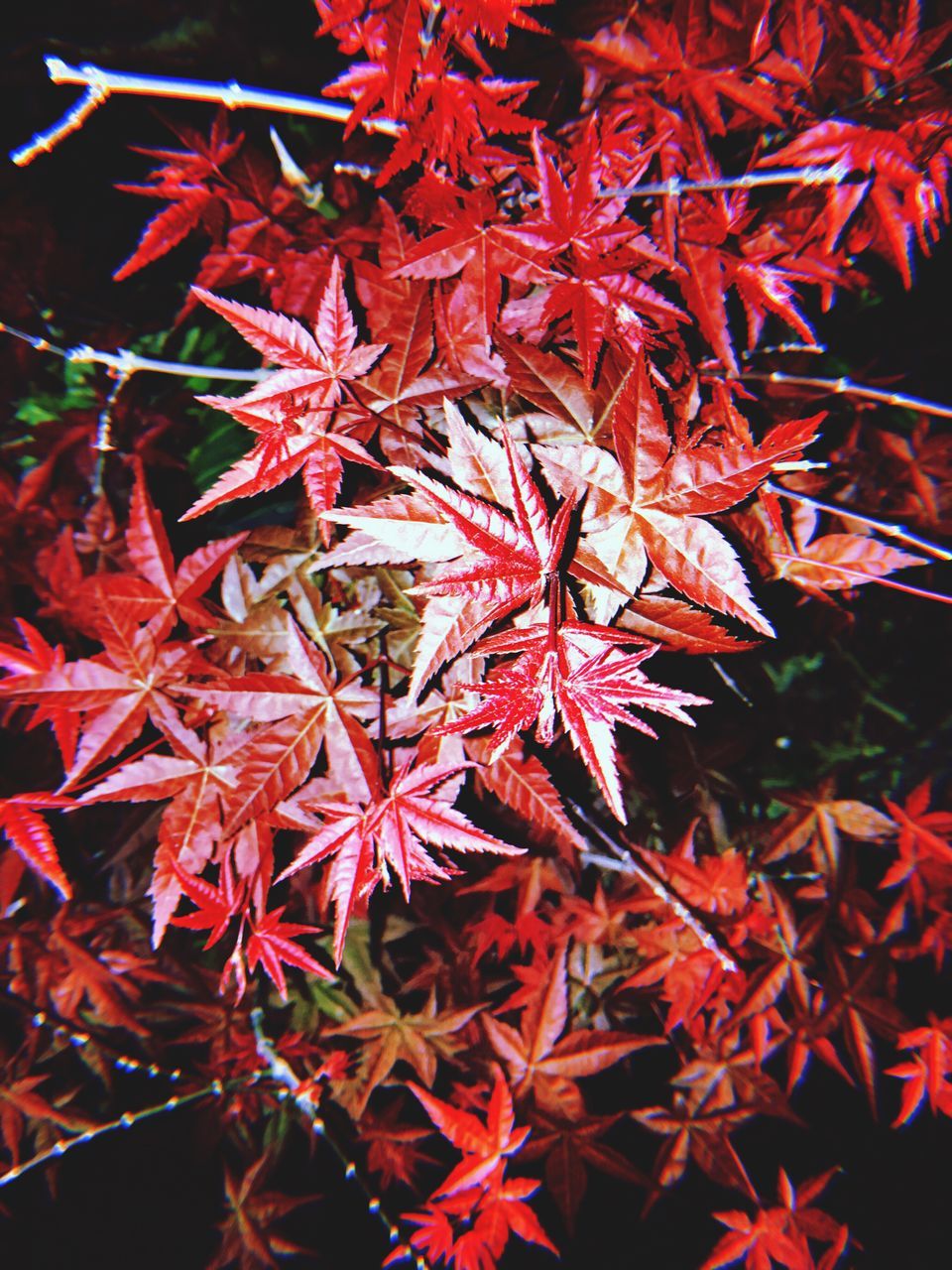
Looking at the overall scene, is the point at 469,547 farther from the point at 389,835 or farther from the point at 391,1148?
the point at 391,1148

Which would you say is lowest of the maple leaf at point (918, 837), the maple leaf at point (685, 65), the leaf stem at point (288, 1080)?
the leaf stem at point (288, 1080)

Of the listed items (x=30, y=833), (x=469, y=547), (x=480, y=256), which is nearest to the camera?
(x=469, y=547)

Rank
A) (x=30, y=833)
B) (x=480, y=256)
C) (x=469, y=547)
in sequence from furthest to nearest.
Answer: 1. (x=30, y=833)
2. (x=480, y=256)
3. (x=469, y=547)

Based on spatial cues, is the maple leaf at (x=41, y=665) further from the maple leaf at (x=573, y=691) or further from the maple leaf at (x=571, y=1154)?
the maple leaf at (x=571, y=1154)

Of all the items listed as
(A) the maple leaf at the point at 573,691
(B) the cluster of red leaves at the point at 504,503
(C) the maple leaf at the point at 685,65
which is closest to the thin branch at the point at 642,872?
(B) the cluster of red leaves at the point at 504,503

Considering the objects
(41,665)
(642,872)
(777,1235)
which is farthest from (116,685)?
(777,1235)

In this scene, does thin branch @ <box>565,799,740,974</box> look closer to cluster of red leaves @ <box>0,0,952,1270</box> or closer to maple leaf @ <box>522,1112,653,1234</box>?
cluster of red leaves @ <box>0,0,952,1270</box>
